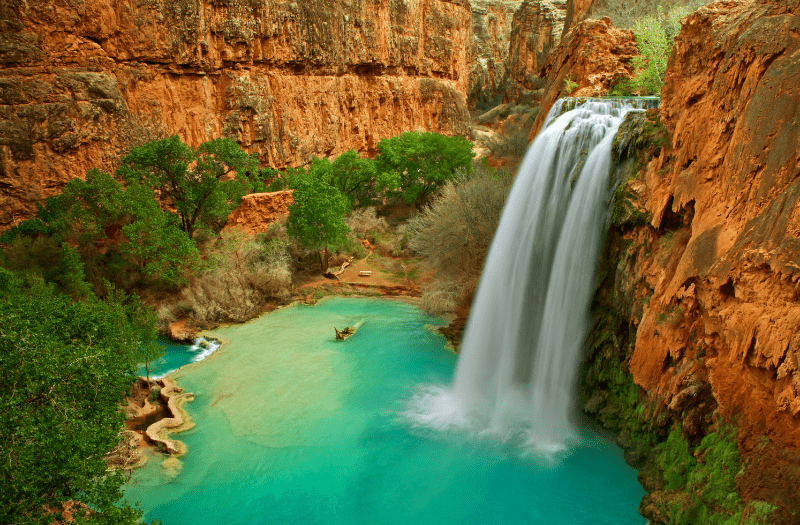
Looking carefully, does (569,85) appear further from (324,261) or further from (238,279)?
(238,279)

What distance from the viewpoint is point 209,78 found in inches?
1112

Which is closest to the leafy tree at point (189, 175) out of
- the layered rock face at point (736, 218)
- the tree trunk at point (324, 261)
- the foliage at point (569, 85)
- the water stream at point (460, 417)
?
the tree trunk at point (324, 261)

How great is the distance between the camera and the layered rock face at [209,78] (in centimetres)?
2188

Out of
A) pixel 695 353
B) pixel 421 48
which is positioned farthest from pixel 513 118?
pixel 695 353

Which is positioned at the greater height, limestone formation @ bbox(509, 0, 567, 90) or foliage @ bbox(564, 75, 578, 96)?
limestone formation @ bbox(509, 0, 567, 90)

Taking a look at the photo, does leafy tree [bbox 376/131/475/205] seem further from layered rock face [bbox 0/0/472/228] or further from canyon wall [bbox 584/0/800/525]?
canyon wall [bbox 584/0/800/525]

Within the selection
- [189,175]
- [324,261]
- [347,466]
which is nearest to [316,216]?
[324,261]

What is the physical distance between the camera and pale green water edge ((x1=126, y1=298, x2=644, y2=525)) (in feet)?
32.3

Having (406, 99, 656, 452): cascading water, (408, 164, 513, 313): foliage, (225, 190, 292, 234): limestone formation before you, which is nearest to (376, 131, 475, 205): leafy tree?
(225, 190, 292, 234): limestone formation

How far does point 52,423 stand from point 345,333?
1209 cm

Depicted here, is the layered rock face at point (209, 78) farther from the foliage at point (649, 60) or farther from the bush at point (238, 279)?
the foliage at point (649, 60)

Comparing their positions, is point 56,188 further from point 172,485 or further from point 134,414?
point 172,485

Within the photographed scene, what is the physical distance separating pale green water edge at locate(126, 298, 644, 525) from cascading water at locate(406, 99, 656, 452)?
2.91 ft

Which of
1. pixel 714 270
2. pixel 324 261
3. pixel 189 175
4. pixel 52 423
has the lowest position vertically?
pixel 324 261
